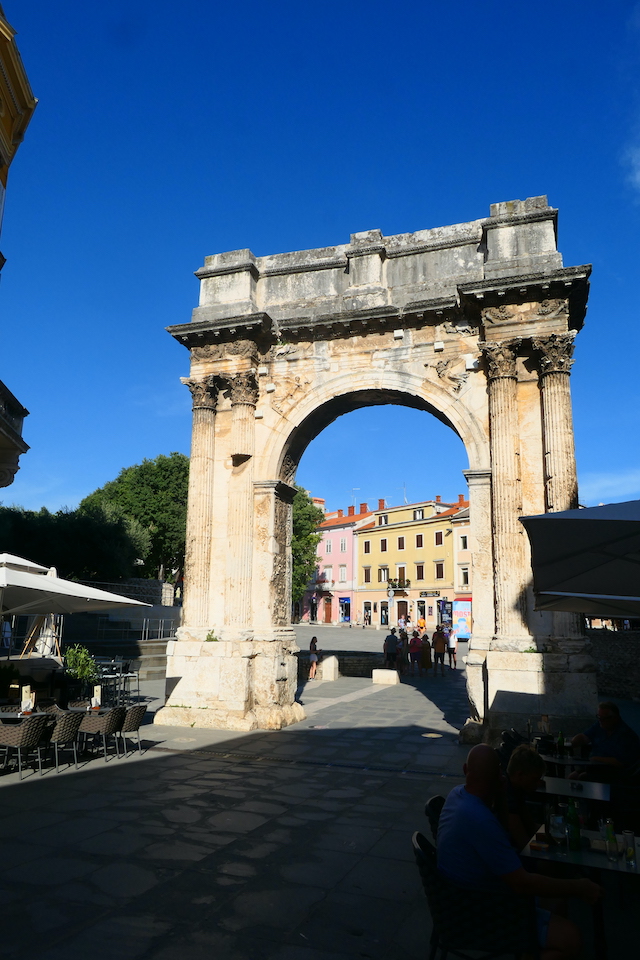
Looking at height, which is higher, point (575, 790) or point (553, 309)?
point (553, 309)

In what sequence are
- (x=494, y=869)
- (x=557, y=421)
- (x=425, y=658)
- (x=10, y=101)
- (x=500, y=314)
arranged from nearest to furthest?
(x=494, y=869) → (x=10, y=101) → (x=557, y=421) → (x=500, y=314) → (x=425, y=658)

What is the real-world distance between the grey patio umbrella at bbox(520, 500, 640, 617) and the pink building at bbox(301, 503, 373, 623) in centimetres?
4770

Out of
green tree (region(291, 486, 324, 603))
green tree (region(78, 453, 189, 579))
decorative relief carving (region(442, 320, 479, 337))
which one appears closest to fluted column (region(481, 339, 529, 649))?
decorative relief carving (region(442, 320, 479, 337))

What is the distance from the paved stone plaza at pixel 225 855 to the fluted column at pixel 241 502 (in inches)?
105

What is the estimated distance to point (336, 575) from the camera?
55688mm

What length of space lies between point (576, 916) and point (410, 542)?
44987mm

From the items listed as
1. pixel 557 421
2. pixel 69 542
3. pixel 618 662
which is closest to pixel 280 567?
pixel 557 421

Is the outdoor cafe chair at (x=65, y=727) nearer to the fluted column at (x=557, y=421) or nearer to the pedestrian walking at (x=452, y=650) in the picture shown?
the fluted column at (x=557, y=421)

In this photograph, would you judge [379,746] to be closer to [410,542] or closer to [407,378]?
[407,378]

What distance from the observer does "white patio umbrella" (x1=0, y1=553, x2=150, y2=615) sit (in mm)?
8156

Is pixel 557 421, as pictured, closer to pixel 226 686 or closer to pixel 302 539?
pixel 226 686

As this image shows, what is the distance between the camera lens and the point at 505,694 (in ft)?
30.0

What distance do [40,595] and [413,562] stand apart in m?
40.8

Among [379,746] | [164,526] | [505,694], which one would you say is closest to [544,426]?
[505,694]
